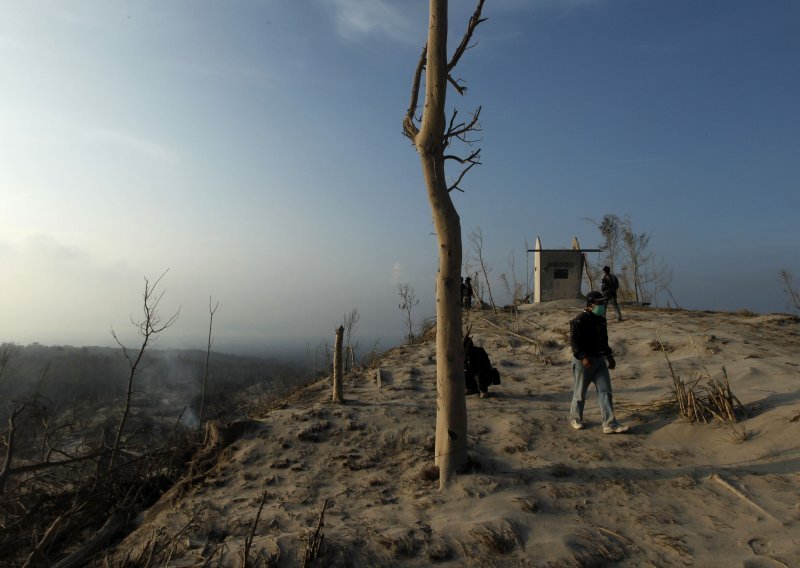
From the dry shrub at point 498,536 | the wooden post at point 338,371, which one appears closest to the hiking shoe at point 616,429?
the dry shrub at point 498,536

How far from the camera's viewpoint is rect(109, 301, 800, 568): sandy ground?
356cm

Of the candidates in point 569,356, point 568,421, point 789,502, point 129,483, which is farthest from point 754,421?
point 129,483

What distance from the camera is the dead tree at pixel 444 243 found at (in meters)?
4.72

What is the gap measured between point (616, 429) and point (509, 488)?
1.91 m

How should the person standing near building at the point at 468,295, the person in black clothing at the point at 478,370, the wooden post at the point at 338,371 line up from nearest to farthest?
1. the wooden post at the point at 338,371
2. the person in black clothing at the point at 478,370
3. the person standing near building at the point at 468,295

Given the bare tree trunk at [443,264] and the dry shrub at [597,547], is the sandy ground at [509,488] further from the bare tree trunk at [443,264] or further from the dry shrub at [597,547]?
the bare tree trunk at [443,264]

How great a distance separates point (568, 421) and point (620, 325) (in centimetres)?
705

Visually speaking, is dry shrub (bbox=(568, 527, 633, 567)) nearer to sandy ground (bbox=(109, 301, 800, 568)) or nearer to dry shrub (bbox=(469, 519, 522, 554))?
sandy ground (bbox=(109, 301, 800, 568))

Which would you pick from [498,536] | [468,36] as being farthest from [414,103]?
[498,536]

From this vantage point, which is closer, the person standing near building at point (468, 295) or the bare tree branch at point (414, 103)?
the bare tree branch at point (414, 103)

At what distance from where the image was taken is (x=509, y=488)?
456 centimetres

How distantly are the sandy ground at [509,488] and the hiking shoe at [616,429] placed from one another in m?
0.06

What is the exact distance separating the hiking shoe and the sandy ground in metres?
0.06

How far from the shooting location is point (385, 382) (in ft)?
28.2
